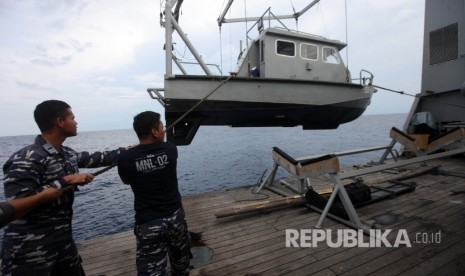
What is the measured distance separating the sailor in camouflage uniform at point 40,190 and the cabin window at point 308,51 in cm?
881

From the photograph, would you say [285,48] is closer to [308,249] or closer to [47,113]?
[308,249]

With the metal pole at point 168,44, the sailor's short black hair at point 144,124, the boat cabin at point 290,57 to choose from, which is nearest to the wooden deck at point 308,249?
the sailor's short black hair at point 144,124

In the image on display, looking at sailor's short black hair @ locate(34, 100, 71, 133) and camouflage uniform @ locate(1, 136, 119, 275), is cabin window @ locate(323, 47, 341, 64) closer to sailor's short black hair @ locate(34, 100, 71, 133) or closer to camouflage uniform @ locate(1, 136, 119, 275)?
sailor's short black hair @ locate(34, 100, 71, 133)

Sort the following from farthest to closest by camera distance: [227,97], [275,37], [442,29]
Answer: [442,29] < [275,37] < [227,97]

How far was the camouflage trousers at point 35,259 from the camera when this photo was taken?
74.1 inches

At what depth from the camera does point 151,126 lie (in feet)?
8.03

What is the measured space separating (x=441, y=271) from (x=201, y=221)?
A: 3.76 metres

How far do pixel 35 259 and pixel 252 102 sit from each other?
660 centimetres

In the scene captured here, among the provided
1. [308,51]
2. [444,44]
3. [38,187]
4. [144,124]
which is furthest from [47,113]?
[444,44]

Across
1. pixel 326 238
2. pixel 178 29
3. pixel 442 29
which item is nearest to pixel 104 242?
pixel 326 238

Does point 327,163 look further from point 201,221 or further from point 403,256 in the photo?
point 201,221

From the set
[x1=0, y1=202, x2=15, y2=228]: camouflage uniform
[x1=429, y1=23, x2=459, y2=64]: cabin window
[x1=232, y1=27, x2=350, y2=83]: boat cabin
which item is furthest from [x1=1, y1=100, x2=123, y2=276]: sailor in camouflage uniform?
[x1=429, y1=23, x2=459, y2=64]: cabin window

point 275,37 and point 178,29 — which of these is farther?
point 275,37

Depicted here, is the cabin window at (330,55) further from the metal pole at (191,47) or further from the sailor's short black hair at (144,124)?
the sailor's short black hair at (144,124)
